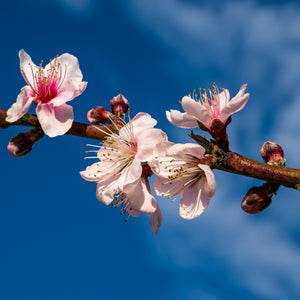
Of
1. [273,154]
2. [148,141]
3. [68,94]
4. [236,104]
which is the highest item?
[273,154]

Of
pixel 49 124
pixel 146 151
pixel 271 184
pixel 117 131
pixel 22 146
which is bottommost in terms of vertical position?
pixel 22 146

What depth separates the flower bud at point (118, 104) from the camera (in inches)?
119

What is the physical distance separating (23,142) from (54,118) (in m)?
0.27

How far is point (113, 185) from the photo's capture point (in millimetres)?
2543

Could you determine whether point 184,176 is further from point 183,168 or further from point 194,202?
point 194,202

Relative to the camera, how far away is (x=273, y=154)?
2715mm

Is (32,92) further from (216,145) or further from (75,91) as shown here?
(216,145)

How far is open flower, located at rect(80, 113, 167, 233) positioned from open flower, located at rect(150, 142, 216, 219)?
0.08m

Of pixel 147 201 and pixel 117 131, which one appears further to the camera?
pixel 117 131

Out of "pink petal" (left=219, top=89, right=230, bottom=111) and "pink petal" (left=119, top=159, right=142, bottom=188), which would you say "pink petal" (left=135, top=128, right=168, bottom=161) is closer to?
"pink petal" (left=119, top=159, right=142, bottom=188)

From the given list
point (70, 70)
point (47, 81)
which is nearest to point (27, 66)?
point (47, 81)

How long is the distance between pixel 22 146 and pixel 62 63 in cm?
84

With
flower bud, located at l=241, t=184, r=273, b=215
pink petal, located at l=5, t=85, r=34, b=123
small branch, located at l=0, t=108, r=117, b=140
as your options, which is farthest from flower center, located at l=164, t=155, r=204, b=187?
pink petal, located at l=5, t=85, r=34, b=123

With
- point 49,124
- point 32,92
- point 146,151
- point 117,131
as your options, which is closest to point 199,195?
point 146,151
